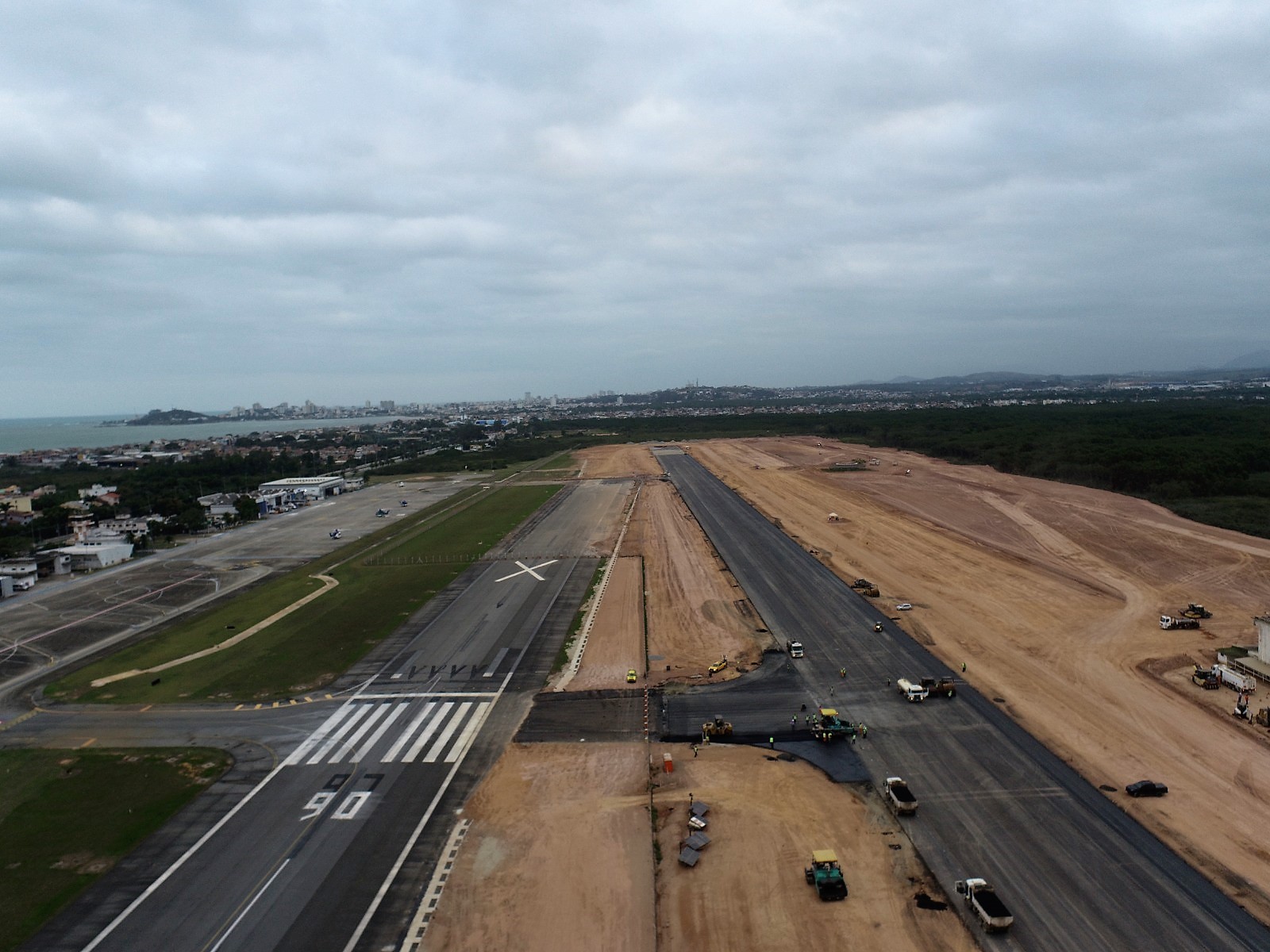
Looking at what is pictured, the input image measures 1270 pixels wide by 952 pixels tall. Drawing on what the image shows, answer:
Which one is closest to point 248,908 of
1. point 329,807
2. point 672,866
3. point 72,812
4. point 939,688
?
point 329,807

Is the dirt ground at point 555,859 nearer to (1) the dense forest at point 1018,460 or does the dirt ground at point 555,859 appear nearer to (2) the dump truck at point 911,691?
(2) the dump truck at point 911,691

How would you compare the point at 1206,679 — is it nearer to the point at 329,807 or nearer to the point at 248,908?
the point at 329,807

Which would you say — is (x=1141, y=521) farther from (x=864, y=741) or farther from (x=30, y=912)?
(x=30, y=912)

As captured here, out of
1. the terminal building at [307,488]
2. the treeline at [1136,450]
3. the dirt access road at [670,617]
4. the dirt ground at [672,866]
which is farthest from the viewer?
the terminal building at [307,488]

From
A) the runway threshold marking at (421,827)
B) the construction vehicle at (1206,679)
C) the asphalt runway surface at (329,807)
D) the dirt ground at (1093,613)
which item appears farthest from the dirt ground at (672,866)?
the construction vehicle at (1206,679)

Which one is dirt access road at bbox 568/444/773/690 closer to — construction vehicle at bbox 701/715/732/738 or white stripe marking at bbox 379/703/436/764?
construction vehicle at bbox 701/715/732/738
